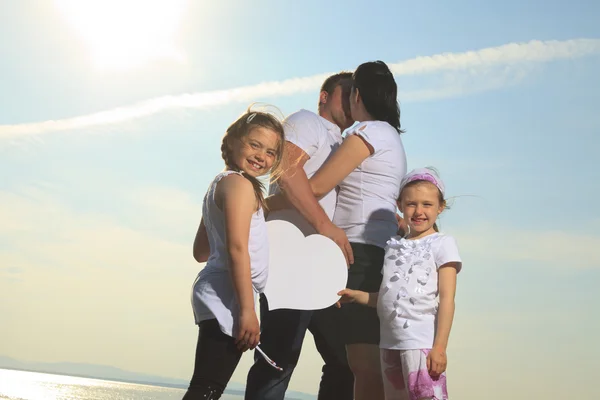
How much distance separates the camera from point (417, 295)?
3545 millimetres

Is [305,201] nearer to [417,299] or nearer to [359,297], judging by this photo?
[359,297]

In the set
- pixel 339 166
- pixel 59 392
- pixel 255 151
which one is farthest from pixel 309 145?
pixel 59 392

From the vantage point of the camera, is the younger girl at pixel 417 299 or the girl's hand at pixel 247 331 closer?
the girl's hand at pixel 247 331

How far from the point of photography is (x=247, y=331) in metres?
2.95

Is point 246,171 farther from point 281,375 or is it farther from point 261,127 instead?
point 281,375

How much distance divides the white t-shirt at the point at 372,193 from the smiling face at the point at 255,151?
67 cm

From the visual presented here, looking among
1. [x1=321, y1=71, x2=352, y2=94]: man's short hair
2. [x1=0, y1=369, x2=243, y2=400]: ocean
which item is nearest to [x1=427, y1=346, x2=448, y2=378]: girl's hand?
[x1=321, y1=71, x2=352, y2=94]: man's short hair

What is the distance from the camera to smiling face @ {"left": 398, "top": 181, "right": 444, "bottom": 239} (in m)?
3.68

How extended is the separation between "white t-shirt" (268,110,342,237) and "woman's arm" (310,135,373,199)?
0.34ft

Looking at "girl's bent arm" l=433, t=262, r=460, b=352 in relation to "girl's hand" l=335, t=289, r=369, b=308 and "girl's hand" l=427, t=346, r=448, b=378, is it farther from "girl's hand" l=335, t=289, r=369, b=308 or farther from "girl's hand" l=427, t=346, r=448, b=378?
"girl's hand" l=335, t=289, r=369, b=308

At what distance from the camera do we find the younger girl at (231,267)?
292cm

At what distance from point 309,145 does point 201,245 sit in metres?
0.73

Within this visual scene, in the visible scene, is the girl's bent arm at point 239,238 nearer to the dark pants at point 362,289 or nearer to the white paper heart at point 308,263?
the white paper heart at point 308,263

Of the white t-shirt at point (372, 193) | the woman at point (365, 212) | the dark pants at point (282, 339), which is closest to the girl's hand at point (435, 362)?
the woman at point (365, 212)
